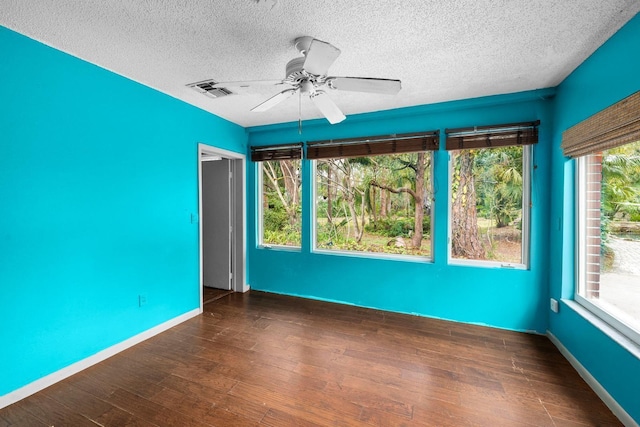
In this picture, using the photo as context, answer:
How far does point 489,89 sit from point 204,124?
3089 millimetres

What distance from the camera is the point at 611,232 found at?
6.31ft

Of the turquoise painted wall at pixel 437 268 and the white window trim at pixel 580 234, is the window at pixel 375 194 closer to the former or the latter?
the turquoise painted wall at pixel 437 268

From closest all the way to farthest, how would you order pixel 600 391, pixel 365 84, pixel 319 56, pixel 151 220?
pixel 319 56
pixel 365 84
pixel 600 391
pixel 151 220

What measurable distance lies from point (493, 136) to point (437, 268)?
59.5 inches

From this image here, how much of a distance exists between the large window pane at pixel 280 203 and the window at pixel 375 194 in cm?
32

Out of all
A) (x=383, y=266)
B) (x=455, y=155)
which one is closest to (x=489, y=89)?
(x=455, y=155)

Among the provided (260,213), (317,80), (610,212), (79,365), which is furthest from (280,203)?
(610,212)

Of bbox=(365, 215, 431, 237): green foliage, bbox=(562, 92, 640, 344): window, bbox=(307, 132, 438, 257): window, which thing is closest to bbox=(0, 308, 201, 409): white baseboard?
bbox=(307, 132, 438, 257): window

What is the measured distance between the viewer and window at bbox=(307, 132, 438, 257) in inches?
124

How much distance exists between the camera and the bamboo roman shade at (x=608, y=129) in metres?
1.48

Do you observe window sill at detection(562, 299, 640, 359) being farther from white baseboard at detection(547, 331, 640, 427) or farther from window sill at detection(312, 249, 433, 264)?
window sill at detection(312, 249, 433, 264)

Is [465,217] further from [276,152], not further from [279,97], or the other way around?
[276,152]

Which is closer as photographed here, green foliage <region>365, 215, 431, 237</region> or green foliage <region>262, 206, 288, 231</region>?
green foliage <region>365, 215, 431, 237</region>

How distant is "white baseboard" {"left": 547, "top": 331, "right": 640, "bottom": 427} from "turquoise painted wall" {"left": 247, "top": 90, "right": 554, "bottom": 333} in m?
0.47
